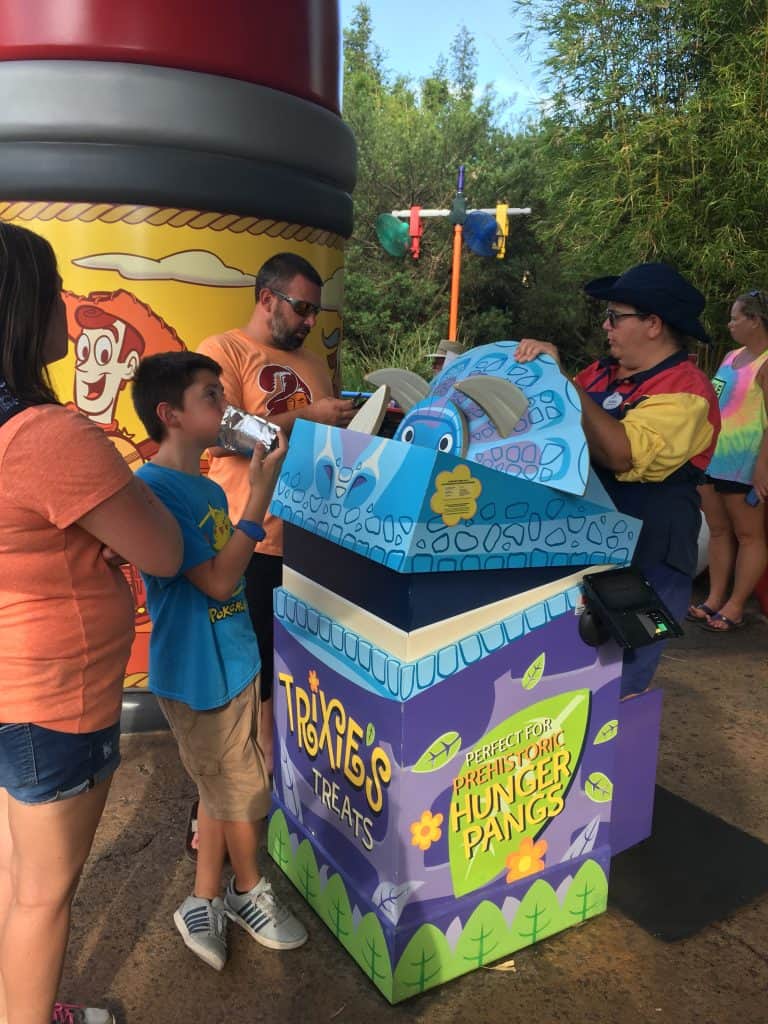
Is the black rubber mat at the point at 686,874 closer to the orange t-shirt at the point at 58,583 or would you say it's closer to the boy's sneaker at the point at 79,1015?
the boy's sneaker at the point at 79,1015

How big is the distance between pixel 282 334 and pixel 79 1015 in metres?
1.82

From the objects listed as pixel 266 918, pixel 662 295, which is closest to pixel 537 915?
pixel 266 918

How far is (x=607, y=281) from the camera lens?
237 cm

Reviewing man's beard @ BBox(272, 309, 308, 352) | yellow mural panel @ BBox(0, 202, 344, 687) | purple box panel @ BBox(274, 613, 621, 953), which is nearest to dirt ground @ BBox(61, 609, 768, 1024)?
purple box panel @ BBox(274, 613, 621, 953)

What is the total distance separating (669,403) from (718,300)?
246 inches

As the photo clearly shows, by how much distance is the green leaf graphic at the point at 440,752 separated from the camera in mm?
1856

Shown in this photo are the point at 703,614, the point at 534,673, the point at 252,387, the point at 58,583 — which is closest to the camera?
the point at 58,583

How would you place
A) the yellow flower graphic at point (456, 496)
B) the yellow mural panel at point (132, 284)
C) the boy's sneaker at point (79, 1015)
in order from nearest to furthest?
1. the yellow flower graphic at point (456, 496)
2. the boy's sneaker at point (79, 1015)
3. the yellow mural panel at point (132, 284)

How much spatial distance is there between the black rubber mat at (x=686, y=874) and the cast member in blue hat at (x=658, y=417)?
0.61 m

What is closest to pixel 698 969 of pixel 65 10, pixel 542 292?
pixel 65 10

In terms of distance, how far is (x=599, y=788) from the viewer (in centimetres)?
220

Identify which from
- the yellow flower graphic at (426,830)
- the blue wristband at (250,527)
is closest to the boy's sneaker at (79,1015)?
the yellow flower graphic at (426,830)

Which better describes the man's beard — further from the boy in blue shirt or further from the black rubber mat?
the black rubber mat

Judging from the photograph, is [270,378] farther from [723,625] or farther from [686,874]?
[723,625]
